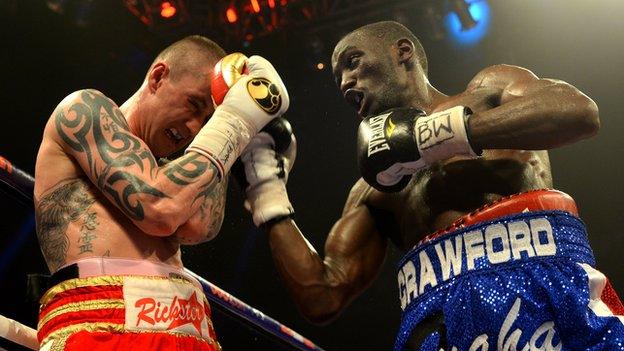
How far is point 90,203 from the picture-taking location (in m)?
1.47

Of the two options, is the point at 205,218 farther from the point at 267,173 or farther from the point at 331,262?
the point at 331,262

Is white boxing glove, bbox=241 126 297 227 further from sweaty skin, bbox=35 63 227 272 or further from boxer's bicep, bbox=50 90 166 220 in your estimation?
boxer's bicep, bbox=50 90 166 220

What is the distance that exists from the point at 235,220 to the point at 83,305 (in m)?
4.12

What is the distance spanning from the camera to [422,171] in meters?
1.80

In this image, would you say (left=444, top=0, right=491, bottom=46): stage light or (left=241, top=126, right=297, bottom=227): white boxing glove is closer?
(left=241, top=126, right=297, bottom=227): white boxing glove

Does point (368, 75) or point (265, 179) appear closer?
point (265, 179)

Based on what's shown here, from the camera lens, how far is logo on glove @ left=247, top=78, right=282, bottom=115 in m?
1.63

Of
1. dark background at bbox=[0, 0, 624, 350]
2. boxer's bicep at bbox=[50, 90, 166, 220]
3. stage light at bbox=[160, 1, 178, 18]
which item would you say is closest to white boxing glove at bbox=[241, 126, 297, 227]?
boxer's bicep at bbox=[50, 90, 166, 220]

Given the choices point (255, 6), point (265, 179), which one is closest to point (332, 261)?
point (265, 179)

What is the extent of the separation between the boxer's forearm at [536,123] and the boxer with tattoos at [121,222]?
0.54 metres

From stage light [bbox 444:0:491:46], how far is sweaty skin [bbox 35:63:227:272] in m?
4.03

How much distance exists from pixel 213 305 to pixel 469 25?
3.75m

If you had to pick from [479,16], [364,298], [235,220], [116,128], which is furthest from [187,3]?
[116,128]

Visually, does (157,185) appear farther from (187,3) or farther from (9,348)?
(187,3)
